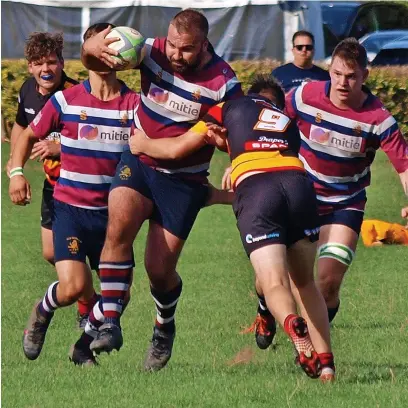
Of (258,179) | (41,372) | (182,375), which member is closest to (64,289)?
(41,372)

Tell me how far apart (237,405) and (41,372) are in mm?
1948

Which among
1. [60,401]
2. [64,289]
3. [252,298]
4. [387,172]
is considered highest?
[60,401]

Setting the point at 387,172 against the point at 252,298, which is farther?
the point at 387,172

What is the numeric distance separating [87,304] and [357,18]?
18227 millimetres

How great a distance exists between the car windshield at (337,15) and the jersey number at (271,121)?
19618 millimetres

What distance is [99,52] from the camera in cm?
813

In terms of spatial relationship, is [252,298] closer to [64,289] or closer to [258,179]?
[64,289]

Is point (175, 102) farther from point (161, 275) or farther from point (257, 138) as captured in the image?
point (161, 275)

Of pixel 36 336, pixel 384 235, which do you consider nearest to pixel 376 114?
pixel 36 336

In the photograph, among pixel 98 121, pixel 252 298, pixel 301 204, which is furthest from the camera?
pixel 252 298

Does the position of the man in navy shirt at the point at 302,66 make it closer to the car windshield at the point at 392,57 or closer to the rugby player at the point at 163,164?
the rugby player at the point at 163,164

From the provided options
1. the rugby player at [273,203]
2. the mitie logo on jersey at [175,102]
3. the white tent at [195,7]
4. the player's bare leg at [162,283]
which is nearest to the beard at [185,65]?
the mitie logo on jersey at [175,102]

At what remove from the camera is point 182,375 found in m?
7.73

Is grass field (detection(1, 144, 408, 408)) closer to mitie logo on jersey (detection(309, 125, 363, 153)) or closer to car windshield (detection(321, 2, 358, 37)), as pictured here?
mitie logo on jersey (detection(309, 125, 363, 153))
